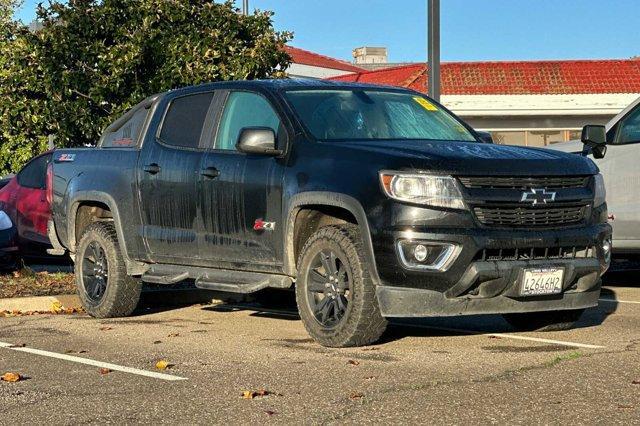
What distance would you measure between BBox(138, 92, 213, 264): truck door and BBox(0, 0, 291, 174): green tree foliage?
10959mm

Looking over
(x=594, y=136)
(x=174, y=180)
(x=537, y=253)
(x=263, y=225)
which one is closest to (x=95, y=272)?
(x=174, y=180)

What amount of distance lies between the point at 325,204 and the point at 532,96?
26673 mm

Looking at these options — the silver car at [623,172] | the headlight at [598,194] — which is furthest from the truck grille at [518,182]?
the silver car at [623,172]

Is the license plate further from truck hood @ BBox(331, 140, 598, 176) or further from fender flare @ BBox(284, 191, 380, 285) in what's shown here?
fender flare @ BBox(284, 191, 380, 285)

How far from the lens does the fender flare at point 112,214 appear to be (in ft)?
35.6

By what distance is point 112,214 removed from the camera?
36.3 ft

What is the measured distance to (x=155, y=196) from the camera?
34.3ft

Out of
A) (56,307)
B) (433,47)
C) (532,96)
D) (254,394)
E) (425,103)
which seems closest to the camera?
(254,394)

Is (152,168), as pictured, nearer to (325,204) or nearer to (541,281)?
(325,204)

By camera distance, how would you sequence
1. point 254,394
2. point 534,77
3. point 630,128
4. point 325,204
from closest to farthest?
point 254,394
point 325,204
point 630,128
point 534,77

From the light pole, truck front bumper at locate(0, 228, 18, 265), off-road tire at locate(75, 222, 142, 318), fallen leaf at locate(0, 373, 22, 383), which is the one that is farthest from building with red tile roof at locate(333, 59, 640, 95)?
fallen leaf at locate(0, 373, 22, 383)

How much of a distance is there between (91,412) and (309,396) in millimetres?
1158

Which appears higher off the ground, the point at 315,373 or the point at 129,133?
the point at 129,133

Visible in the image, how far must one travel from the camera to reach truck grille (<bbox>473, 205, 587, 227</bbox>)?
8.34m
